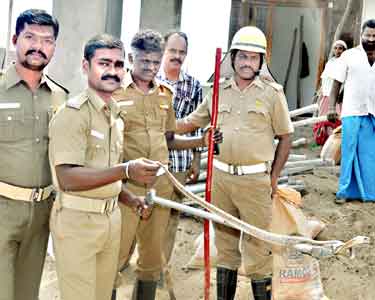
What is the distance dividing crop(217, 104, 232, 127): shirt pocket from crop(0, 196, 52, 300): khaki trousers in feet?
4.39

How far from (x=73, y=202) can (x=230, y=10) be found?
910 cm

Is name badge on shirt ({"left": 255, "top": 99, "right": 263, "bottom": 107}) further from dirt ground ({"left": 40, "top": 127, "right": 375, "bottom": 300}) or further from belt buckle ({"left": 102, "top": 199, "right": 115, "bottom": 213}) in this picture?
dirt ground ({"left": 40, "top": 127, "right": 375, "bottom": 300})

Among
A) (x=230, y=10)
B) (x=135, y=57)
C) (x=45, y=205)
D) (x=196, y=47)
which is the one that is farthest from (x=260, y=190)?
(x=230, y=10)

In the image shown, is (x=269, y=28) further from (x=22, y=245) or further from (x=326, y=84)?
(x=22, y=245)

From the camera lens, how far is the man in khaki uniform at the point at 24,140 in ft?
11.3

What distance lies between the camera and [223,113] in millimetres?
4441

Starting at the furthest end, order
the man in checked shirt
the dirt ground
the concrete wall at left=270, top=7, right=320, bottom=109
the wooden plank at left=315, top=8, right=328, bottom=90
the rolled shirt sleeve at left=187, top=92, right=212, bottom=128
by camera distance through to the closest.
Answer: the concrete wall at left=270, top=7, right=320, bottom=109, the wooden plank at left=315, top=8, right=328, bottom=90, the dirt ground, the man in checked shirt, the rolled shirt sleeve at left=187, top=92, right=212, bottom=128

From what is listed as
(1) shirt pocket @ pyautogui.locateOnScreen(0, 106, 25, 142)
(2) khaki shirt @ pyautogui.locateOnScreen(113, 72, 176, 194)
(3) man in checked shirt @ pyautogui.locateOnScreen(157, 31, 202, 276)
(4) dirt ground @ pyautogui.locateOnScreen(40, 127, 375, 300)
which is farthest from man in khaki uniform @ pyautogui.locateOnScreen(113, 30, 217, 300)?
(4) dirt ground @ pyautogui.locateOnScreen(40, 127, 375, 300)

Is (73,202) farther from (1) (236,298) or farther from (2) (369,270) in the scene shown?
(2) (369,270)

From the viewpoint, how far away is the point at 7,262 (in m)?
3.47

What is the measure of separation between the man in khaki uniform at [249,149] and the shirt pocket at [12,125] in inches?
55.2

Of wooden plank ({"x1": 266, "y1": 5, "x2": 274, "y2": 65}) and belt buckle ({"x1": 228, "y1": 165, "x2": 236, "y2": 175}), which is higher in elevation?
wooden plank ({"x1": 266, "y1": 5, "x2": 274, "y2": 65})

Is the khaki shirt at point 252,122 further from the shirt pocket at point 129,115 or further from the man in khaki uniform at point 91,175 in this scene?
the man in khaki uniform at point 91,175

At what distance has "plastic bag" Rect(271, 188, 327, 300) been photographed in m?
4.81
